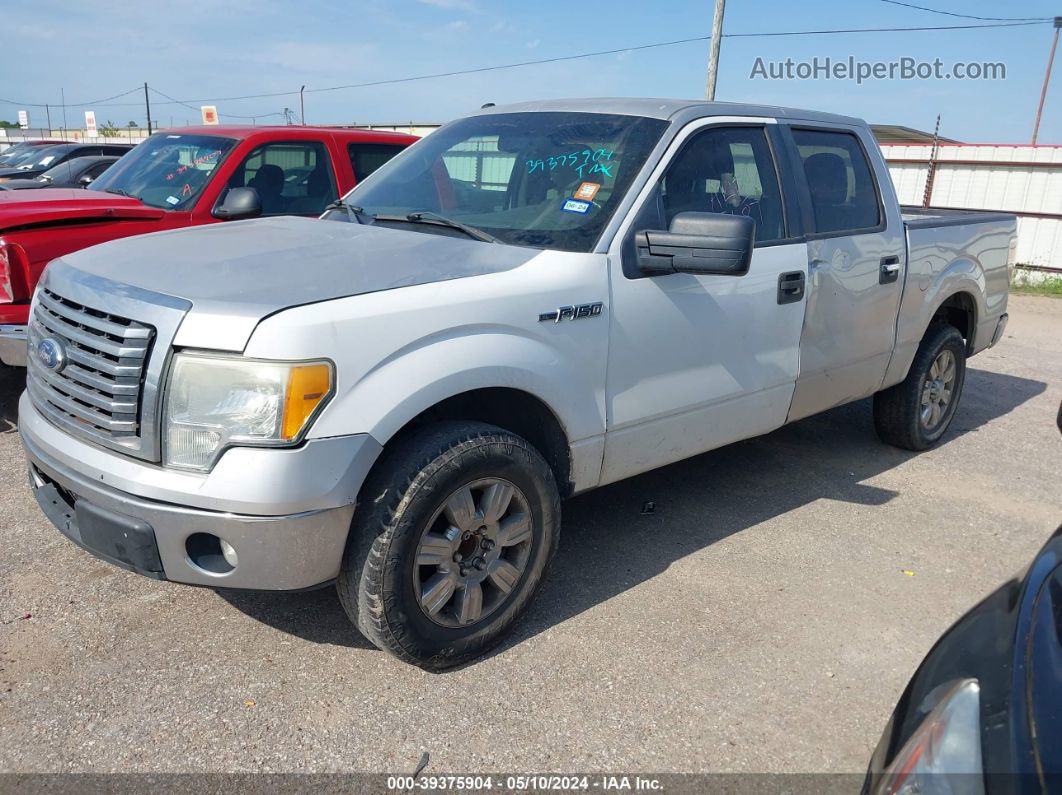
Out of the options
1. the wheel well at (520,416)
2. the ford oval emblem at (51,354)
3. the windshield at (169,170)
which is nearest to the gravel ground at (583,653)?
the wheel well at (520,416)

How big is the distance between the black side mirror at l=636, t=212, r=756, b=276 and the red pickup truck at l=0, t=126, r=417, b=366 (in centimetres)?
273

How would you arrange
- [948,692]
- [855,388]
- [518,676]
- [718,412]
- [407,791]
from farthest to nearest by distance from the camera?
[855,388], [718,412], [518,676], [407,791], [948,692]

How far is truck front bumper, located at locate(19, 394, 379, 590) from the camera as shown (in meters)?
2.50

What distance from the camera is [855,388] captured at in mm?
4730

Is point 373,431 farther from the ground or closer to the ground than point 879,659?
farther from the ground

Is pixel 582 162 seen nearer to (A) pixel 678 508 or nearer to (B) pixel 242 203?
(A) pixel 678 508

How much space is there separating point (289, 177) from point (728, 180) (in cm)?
352

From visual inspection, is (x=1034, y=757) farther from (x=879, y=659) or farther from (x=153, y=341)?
(x=153, y=341)

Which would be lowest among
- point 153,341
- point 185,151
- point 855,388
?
point 855,388

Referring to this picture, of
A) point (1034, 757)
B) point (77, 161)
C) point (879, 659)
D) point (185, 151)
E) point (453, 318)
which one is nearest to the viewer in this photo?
point (1034, 757)

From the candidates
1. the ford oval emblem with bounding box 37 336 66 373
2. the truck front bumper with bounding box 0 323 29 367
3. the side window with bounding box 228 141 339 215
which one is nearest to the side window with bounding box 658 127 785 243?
the ford oval emblem with bounding box 37 336 66 373

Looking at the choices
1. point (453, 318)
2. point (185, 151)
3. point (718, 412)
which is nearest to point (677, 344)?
point (718, 412)

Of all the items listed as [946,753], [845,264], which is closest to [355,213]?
[845,264]

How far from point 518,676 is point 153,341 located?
1.62 metres
